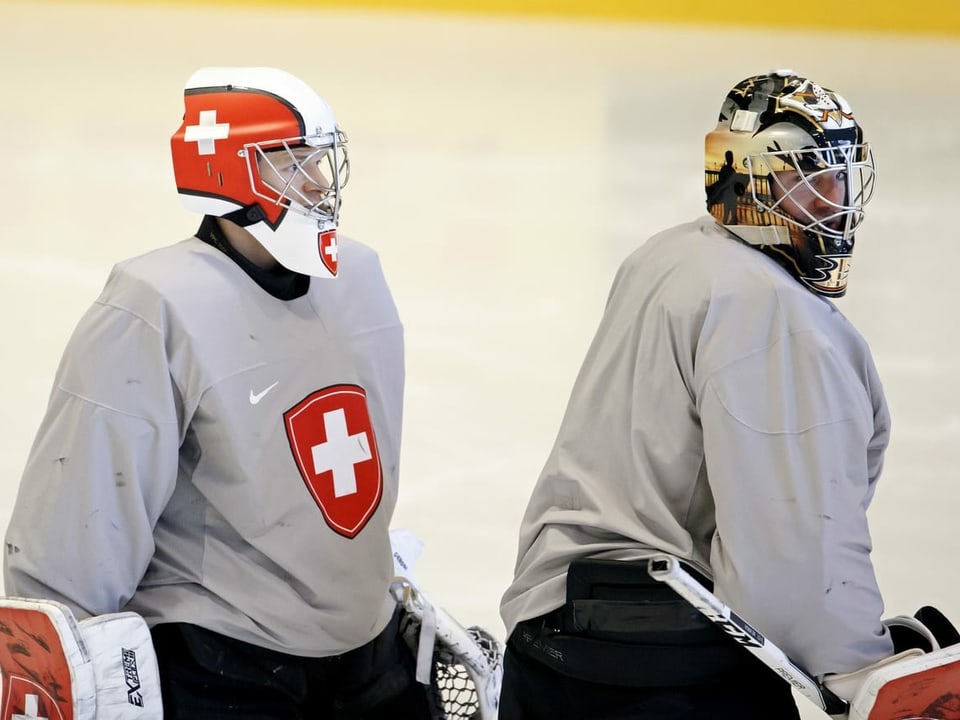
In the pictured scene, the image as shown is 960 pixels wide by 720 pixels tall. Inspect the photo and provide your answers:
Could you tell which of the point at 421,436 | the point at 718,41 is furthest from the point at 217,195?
the point at 718,41

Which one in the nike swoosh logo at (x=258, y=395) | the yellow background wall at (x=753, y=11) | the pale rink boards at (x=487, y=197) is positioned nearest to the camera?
the nike swoosh logo at (x=258, y=395)

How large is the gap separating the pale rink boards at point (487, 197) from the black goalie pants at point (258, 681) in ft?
2.45

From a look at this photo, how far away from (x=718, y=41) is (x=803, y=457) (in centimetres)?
554

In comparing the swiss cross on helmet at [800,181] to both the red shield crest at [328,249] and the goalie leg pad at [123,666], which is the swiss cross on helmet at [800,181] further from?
the goalie leg pad at [123,666]

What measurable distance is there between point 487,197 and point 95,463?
3312 mm

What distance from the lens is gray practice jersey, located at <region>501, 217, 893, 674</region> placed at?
1.45m

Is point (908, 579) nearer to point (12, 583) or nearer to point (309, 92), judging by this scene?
point (309, 92)

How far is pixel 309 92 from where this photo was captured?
1.73 metres

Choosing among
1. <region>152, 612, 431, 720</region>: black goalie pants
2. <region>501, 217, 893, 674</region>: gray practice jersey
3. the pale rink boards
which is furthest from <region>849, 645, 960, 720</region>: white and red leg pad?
the pale rink boards

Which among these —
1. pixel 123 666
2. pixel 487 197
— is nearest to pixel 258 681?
pixel 123 666

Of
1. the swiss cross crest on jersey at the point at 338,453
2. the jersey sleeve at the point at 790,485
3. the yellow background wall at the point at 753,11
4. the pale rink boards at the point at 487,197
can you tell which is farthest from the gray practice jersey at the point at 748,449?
the yellow background wall at the point at 753,11

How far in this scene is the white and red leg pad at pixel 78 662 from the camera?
→ 1.46 m

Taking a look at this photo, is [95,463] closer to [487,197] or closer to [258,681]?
[258,681]

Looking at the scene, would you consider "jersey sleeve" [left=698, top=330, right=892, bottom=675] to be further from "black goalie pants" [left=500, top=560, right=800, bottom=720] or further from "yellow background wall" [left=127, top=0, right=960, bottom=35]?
"yellow background wall" [left=127, top=0, right=960, bottom=35]
